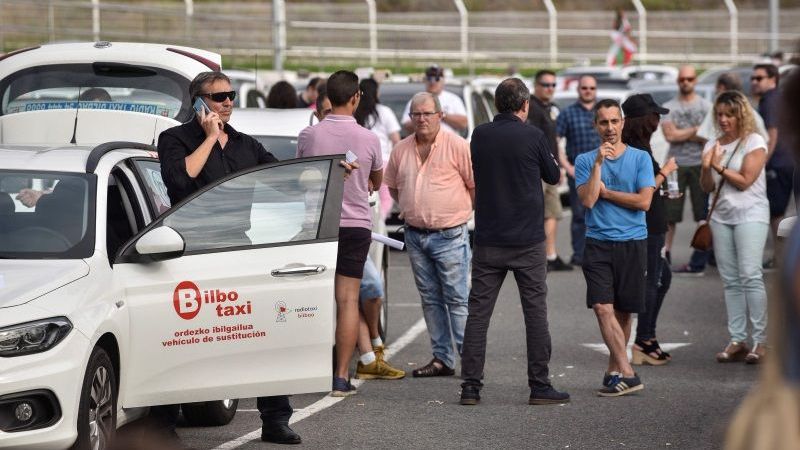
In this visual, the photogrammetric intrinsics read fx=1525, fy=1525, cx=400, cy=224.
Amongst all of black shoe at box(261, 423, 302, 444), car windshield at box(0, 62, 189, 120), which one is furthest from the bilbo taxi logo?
car windshield at box(0, 62, 189, 120)

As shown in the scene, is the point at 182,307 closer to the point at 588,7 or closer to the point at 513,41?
the point at 513,41

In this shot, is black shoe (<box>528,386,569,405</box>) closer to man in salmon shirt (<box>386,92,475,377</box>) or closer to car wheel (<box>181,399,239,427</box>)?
man in salmon shirt (<box>386,92,475,377</box>)

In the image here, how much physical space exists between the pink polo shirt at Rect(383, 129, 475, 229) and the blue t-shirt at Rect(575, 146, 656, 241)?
853 millimetres

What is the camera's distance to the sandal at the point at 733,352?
10.4 m

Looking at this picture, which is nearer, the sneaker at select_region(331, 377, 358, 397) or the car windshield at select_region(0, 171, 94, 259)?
the car windshield at select_region(0, 171, 94, 259)

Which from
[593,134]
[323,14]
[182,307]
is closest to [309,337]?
[182,307]

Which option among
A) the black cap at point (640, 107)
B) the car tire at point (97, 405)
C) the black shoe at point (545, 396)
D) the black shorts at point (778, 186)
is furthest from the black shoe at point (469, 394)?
the black shorts at point (778, 186)

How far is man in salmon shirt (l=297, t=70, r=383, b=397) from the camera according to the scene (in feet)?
29.5

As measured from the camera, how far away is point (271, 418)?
25.5 feet

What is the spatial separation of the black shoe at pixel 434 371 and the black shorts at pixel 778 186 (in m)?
5.32

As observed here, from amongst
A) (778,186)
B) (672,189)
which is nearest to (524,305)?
(672,189)

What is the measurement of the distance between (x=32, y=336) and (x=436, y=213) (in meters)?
3.92

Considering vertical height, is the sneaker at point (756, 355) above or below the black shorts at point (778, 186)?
below

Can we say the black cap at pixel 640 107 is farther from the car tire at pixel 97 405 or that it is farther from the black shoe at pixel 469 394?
the car tire at pixel 97 405
